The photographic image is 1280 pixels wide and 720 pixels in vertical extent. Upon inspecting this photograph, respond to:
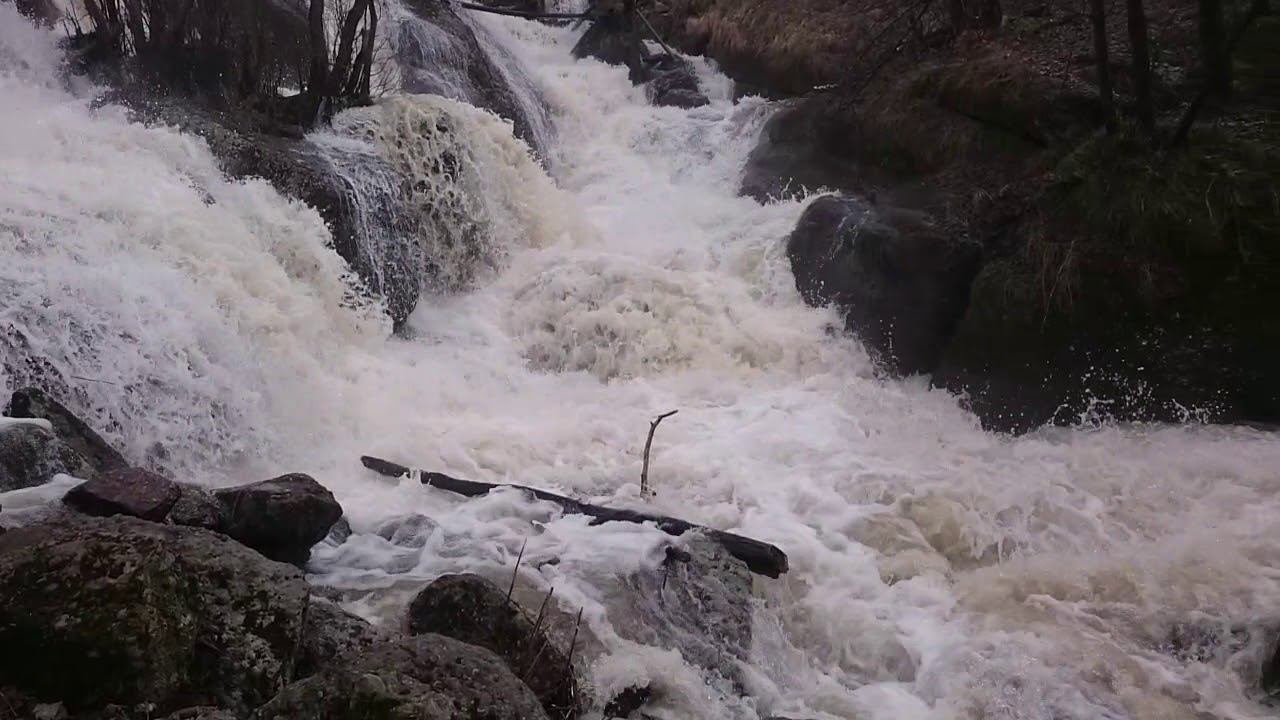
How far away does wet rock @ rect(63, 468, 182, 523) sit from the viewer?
380 centimetres

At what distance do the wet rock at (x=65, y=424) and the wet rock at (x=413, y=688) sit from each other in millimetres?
2637

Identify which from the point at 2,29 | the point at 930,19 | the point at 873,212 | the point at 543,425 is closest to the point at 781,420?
the point at 543,425

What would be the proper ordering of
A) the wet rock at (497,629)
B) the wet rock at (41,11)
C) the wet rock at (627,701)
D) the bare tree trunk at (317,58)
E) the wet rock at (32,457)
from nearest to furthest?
the wet rock at (497,629), the wet rock at (627,701), the wet rock at (32,457), the bare tree trunk at (317,58), the wet rock at (41,11)

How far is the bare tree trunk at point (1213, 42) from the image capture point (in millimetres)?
7414

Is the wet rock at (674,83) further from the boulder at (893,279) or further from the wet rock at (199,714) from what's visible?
the wet rock at (199,714)

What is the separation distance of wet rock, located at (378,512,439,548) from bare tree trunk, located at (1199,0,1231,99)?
676 cm

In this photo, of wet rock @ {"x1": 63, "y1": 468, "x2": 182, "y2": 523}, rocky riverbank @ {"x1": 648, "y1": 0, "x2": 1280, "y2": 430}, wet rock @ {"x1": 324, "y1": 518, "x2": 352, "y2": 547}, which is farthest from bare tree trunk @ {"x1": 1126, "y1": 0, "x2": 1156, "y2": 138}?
wet rock @ {"x1": 63, "y1": 468, "x2": 182, "y2": 523}

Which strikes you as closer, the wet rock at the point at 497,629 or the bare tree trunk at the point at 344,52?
the wet rock at the point at 497,629

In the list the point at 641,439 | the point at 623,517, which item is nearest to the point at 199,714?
the point at 623,517

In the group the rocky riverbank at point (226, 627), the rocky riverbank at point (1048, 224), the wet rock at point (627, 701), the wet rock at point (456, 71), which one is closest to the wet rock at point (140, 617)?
the rocky riverbank at point (226, 627)

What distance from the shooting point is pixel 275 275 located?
23.6 ft

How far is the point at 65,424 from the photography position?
4719 millimetres

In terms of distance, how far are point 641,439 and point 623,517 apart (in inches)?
60.7

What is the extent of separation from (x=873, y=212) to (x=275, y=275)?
532cm
